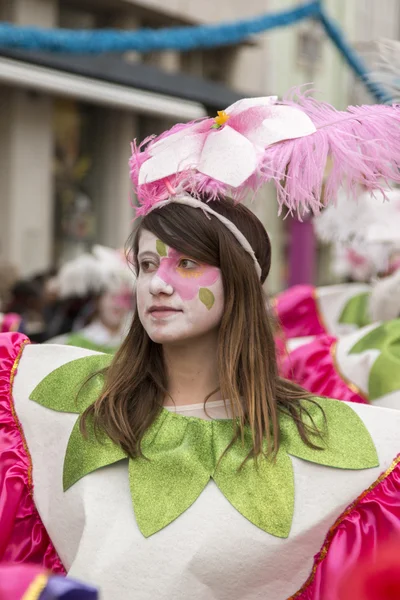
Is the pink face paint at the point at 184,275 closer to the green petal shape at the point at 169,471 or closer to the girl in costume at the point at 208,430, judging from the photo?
the girl in costume at the point at 208,430

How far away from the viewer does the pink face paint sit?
218cm

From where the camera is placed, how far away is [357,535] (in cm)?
212

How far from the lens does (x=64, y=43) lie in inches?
191

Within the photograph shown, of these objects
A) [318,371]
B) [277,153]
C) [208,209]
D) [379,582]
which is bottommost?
[318,371]

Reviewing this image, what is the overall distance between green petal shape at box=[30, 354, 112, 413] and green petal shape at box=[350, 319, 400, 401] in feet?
3.75

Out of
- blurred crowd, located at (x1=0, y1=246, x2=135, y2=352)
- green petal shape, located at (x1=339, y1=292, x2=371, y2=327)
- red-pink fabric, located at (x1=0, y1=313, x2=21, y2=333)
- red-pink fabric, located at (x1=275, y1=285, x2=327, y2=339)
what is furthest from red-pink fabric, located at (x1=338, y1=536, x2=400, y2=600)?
blurred crowd, located at (x1=0, y1=246, x2=135, y2=352)

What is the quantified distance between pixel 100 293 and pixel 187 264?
4.21m

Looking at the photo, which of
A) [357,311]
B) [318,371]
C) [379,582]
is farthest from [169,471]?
[357,311]

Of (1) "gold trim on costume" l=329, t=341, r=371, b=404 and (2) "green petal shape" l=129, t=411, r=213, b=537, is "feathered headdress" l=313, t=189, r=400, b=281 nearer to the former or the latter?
(1) "gold trim on costume" l=329, t=341, r=371, b=404

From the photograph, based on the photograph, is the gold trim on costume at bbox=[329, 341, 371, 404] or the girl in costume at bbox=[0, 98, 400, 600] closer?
the girl in costume at bbox=[0, 98, 400, 600]

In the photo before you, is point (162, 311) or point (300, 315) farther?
point (300, 315)

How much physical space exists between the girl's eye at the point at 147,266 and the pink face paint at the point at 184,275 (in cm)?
3

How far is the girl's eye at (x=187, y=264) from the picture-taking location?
219 centimetres

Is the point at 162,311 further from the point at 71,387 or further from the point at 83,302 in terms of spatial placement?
the point at 83,302
